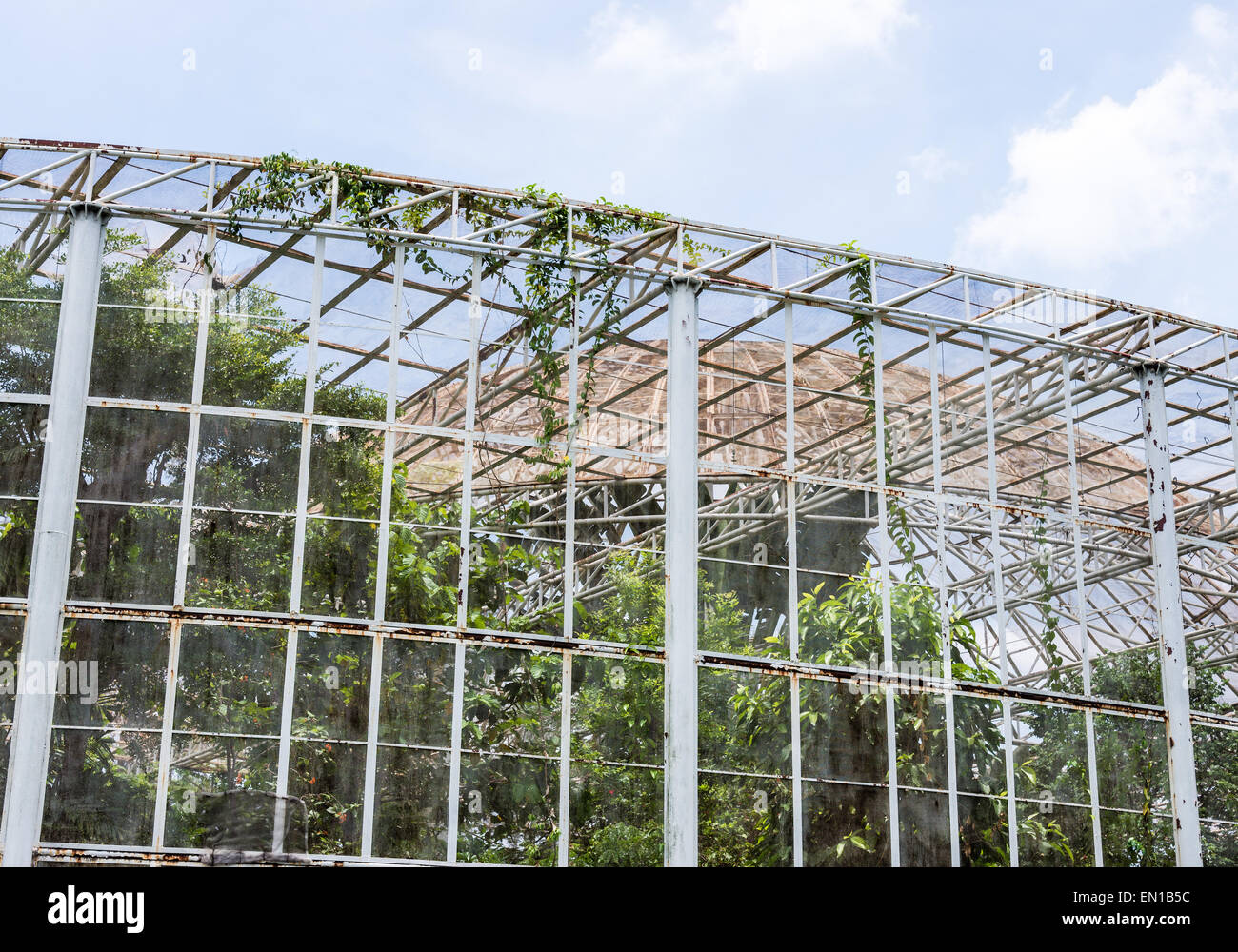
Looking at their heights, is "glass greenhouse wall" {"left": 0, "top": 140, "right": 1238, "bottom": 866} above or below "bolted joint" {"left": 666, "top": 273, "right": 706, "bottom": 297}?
below

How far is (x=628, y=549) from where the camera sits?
41.3ft

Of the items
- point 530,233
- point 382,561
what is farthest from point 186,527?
point 530,233

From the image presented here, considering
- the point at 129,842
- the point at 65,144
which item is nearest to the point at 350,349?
the point at 65,144

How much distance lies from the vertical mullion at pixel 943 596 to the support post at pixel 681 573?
275 centimetres

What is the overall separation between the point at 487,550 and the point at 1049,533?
21.4 feet

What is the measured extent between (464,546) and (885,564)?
4.46m

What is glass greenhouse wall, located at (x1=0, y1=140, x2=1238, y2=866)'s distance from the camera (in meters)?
11.4

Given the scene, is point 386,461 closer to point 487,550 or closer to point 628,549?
point 487,550

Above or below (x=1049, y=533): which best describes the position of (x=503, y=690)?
below

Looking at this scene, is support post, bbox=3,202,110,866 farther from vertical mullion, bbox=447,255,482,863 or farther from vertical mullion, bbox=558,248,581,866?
vertical mullion, bbox=558,248,581,866

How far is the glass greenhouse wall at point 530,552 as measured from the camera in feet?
37.4

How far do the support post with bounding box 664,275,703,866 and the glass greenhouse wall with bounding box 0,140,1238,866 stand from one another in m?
0.04

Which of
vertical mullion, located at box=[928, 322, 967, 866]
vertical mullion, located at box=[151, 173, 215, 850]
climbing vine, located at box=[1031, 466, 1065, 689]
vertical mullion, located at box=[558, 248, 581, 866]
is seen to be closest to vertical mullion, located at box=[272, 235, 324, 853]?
vertical mullion, located at box=[151, 173, 215, 850]

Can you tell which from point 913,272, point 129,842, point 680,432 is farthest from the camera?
point 913,272
